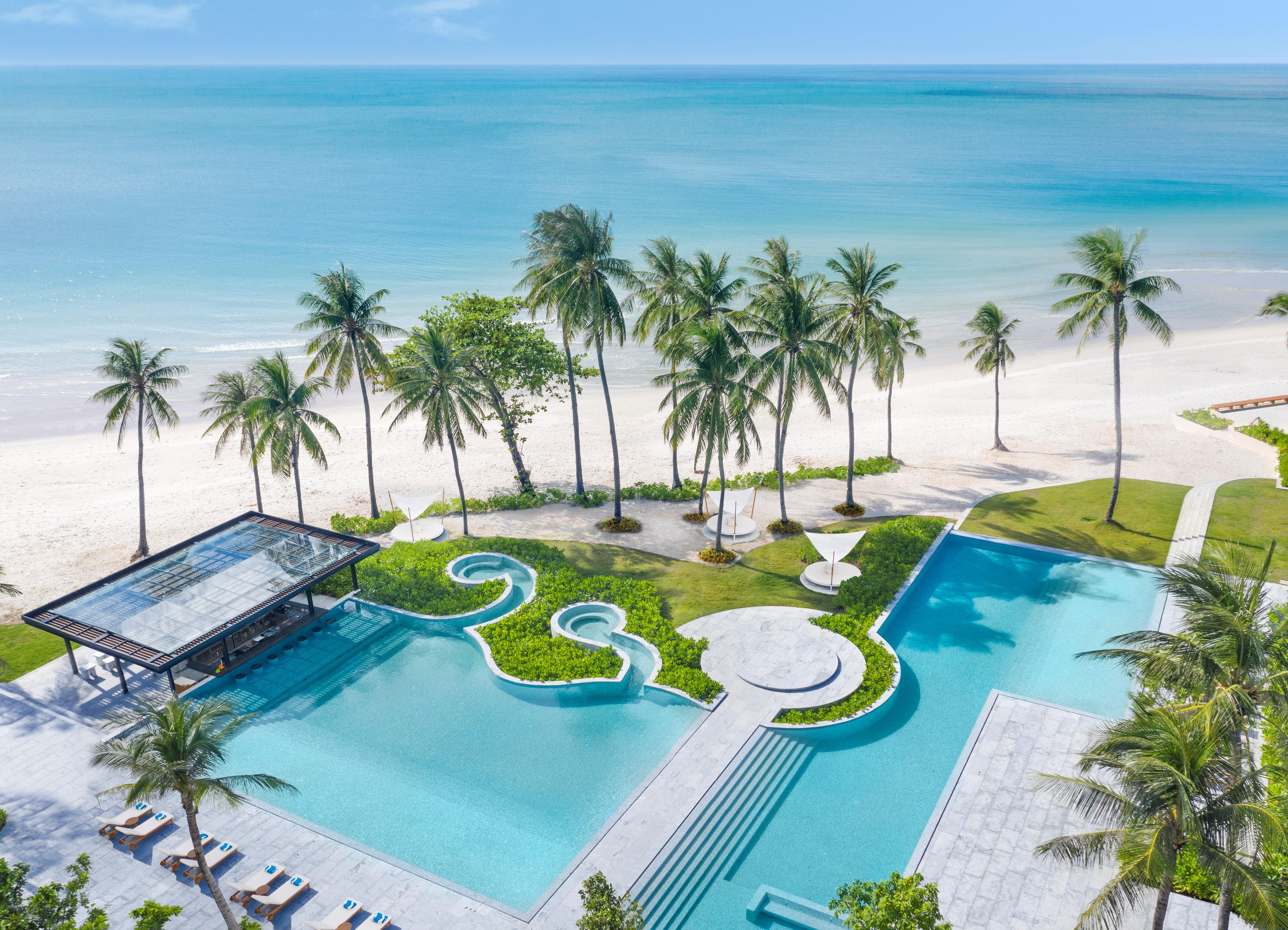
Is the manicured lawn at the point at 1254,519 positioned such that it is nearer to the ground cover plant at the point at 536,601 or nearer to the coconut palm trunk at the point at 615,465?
the ground cover plant at the point at 536,601

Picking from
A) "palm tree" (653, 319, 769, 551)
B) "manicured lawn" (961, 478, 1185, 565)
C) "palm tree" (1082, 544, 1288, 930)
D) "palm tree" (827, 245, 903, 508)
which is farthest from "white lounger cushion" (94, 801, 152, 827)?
"manicured lawn" (961, 478, 1185, 565)

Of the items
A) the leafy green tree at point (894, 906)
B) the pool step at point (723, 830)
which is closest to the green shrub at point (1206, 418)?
the pool step at point (723, 830)

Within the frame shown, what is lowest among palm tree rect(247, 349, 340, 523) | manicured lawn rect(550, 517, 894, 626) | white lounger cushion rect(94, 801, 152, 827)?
white lounger cushion rect(94, 801, 152, 827)

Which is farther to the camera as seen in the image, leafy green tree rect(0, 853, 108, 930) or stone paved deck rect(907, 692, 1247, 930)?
stone paved deck rect(907, 692, 1247, 930)

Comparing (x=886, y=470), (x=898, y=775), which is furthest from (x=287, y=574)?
(x=886, y=470)

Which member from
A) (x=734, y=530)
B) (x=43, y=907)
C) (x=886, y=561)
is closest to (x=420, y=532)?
(x=734, y=530)

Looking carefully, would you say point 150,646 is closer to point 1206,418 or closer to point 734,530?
point 734,530

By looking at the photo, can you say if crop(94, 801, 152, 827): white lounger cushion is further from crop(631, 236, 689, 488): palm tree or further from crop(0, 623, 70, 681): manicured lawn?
crop(631, 236, 689, 488): palm tree

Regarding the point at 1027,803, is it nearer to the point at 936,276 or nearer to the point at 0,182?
the point at 936,276
